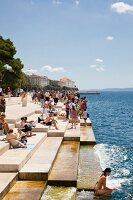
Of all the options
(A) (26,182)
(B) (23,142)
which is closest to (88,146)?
(B) (23,142)

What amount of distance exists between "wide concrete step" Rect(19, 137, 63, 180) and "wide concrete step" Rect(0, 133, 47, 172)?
180mm

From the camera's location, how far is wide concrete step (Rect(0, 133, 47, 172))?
1067 cm

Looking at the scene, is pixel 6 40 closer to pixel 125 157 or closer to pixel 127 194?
pixel 125 157

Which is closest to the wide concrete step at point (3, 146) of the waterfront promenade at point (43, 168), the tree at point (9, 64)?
the waterfront promenade at point (43, 168)

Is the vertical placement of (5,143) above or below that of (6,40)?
below

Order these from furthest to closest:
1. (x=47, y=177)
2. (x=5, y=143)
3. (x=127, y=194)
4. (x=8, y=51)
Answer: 1. (x=8, y=51)
2. (x=5, y=143)
3. (x=127, y=194)
4. (x=47, y=177)

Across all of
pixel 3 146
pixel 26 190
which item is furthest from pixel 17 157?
pixel 26 190

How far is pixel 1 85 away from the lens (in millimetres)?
59875

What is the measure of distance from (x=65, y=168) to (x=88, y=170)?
3.90 ft

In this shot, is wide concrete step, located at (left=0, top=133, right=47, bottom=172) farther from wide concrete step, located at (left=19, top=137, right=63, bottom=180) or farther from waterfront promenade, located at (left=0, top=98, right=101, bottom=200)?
wide concrete step, located at (left=19, top=137, right=63, bottom=180)

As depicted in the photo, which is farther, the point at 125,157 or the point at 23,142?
the point at 125,157

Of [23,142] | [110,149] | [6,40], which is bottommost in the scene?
[110,149]

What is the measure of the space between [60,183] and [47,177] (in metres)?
0.43

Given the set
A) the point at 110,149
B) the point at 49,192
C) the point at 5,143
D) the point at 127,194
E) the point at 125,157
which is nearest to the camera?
the point at 49,192
